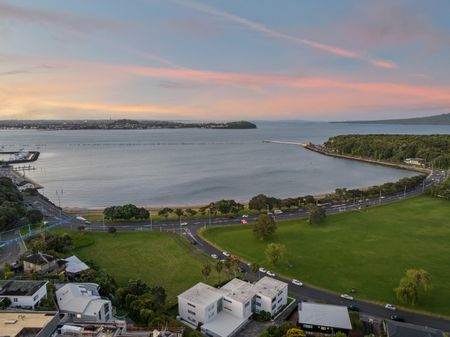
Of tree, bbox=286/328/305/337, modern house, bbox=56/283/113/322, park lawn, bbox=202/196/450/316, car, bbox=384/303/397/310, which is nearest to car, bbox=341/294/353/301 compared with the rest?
park lawn, bbox=202/196/450/316

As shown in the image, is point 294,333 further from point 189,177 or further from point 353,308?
point 189,177

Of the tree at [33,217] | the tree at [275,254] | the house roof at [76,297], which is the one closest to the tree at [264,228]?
the tree at [275,254]

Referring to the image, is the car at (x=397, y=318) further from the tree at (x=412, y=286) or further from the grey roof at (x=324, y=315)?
the grey roof at (x=324, y=315)

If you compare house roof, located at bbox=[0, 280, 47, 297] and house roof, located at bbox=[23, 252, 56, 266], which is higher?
house roof, located at bbox=[0, 280, 47, 297]


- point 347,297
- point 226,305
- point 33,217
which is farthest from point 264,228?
point 33,217

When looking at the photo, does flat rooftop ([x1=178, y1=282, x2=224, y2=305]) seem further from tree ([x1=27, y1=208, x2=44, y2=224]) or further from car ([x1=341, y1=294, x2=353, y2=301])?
tree ([x1=27, y1=208, x2=44, y2=224])
